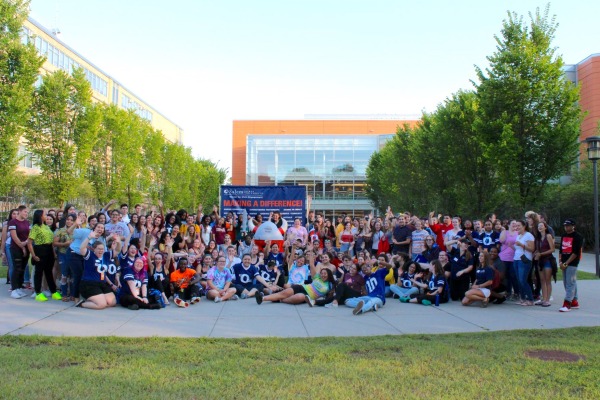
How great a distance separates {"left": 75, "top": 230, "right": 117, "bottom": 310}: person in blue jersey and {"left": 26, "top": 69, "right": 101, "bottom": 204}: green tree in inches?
721

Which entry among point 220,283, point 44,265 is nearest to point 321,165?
point 220,283

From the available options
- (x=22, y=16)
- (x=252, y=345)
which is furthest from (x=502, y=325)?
(x=22, y=16)

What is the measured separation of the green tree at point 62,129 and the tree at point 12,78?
489 cm

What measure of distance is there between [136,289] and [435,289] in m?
6.19

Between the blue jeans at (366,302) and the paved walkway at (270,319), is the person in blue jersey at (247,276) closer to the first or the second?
the paved walkway at (270,319)

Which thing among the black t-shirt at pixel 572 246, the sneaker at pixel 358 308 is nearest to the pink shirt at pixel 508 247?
the black t-shirt at pixel 572 246

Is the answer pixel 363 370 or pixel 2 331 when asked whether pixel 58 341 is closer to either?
pixel 2 331

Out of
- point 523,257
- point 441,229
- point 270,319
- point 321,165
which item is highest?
point 321,165

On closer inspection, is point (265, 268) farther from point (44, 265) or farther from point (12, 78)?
point (12, 78)

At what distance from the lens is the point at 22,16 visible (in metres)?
19.8

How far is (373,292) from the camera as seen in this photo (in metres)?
9.82

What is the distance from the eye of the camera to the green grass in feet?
15.1

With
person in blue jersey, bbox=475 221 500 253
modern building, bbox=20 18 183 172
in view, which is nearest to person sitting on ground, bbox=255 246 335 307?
person in blue jersey, bbox=475 221 500 253

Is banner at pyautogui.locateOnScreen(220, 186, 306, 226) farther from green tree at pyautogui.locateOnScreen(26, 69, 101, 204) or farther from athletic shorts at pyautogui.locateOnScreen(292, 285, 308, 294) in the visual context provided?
green tree at pyautogui.locateOnScreen(26, 69, 101, 204)
